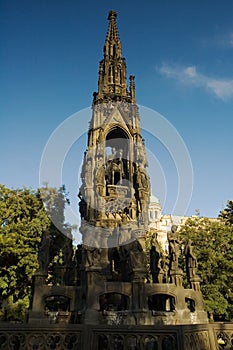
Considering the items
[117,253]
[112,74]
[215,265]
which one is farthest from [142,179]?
[215,265]

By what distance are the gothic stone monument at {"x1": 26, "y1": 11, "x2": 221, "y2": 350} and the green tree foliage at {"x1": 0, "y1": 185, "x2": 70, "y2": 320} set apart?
2397 millimetres

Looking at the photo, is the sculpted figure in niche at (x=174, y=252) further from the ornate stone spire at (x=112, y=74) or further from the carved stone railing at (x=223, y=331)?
the ornate stone spire at (x=112, y=74)

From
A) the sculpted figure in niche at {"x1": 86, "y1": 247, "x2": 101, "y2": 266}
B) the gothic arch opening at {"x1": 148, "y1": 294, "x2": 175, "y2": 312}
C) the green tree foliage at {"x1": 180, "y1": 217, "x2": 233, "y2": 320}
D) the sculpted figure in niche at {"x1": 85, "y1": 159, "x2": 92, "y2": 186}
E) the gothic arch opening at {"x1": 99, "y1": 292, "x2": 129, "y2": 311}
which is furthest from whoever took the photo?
the green tree foliage at {"x1": 180, "y1": 217, "x2": 233, "y2": 320}

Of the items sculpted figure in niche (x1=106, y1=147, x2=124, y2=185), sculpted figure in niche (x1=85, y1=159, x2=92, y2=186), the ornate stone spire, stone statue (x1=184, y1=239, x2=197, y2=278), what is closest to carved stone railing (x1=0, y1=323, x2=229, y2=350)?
stone statue (x1=184, y1=239, x2=197, y2=278)

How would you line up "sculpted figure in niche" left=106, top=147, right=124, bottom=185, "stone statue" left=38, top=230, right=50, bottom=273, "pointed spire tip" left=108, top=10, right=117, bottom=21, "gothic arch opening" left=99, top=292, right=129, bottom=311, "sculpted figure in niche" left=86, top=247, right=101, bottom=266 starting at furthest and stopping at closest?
1. "pointed spire tip" left=108, top=10, right=117, bottom=21
2. "sculpted figure in niche" left=106, top=147, right=124, bottom=185
3. "gothic arch opening" left=99, top=292, right=129, bottom=311
4. "stone statue" left=38, top=230, right=50, bottom=273
5. "sculpted figure in niche" left=86, top=247, right=101, bottom=266

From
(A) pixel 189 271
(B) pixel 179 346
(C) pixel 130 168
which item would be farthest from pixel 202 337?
(C) pixel 130 168

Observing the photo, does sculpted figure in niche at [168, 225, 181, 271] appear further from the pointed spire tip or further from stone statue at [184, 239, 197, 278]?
the pointed spire tip

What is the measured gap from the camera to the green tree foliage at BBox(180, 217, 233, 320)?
20359mm

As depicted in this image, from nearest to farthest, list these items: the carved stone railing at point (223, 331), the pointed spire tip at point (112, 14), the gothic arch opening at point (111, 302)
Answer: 1. the carved stone railing at point (223, 331)
2. the gothic arch opening at point (111, 302)
3. the pointed spire tip at point (112, 14)

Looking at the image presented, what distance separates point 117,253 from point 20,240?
8546 mm

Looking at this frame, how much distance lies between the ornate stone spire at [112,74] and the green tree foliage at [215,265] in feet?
41.0

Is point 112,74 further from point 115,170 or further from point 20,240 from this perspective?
point 20,240

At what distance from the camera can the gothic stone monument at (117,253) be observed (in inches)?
403

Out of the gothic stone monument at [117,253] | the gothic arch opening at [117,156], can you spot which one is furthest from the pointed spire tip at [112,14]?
the gothic arch opening at [117,156]
